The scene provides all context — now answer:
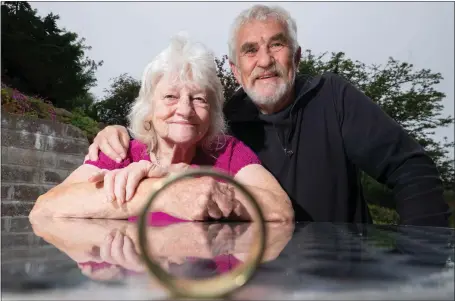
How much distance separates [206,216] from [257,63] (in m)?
1.31

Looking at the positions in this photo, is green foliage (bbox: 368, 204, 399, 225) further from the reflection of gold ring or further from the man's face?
the reflection of gold ring

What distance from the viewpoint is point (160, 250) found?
0.90m

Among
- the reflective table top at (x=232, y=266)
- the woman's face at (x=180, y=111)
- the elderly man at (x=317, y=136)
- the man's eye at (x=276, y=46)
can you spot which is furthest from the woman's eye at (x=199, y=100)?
the reflective table top at (x=232, y=266)

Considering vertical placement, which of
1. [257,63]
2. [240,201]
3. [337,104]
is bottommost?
[240,201]

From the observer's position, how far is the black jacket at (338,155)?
2.60 metres

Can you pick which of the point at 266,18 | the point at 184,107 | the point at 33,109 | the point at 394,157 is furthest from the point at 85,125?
the point at 184,107

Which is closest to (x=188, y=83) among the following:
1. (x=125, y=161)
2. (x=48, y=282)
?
(x=125, y=161)

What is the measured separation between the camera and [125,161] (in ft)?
7.16

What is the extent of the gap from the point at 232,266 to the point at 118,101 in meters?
19.1

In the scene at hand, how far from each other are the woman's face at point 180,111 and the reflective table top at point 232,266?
37.6 inches

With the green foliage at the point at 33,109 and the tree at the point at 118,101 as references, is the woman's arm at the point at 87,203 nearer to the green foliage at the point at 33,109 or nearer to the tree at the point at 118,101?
the green foliage at the point at 33,109

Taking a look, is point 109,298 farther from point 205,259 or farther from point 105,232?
point 105,232

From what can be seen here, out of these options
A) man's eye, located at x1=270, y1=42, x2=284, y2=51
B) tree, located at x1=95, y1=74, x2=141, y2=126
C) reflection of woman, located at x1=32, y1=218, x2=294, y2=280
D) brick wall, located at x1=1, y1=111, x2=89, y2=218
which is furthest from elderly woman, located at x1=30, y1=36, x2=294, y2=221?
tree, located at x1=95, y1=74, x2=141, y2=126

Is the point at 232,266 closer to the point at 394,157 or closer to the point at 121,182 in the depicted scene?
the point at 121,182
